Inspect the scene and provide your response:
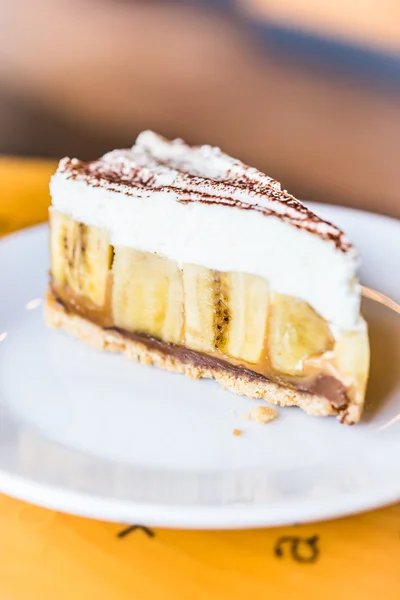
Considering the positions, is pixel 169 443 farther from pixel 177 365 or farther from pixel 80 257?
pixel 80 257

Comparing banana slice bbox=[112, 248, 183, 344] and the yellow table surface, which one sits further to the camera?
banana slice bbox=[112, 248, 183, 344]

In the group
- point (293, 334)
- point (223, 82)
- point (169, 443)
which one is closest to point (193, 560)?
point (169, 443)

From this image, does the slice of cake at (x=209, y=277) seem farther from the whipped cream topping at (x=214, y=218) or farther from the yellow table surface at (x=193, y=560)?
the yellow table surface at (x=193, y=560)

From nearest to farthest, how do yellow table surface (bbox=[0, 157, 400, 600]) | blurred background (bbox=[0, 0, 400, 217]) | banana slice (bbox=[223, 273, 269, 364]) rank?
1. yellow table surface (bbox=[0, 157, 400, 600])
2. banana slice (bbox=[223, 273, 269, 364])
3. blurred background (bbox=[0, 0, 400, 217])

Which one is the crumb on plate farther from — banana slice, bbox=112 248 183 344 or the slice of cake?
banana slice, bbox=112 248 183 344

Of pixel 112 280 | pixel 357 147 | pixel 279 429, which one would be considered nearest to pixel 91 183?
pixel 112 280

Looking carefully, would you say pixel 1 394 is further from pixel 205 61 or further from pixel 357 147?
pixel 205 61

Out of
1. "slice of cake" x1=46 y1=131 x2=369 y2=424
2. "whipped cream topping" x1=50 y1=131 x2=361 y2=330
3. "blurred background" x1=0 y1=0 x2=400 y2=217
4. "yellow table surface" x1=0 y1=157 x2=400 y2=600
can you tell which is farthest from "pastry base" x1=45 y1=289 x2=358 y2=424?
"blurred background" x1=0 y1=0 x2=400 y2=217
